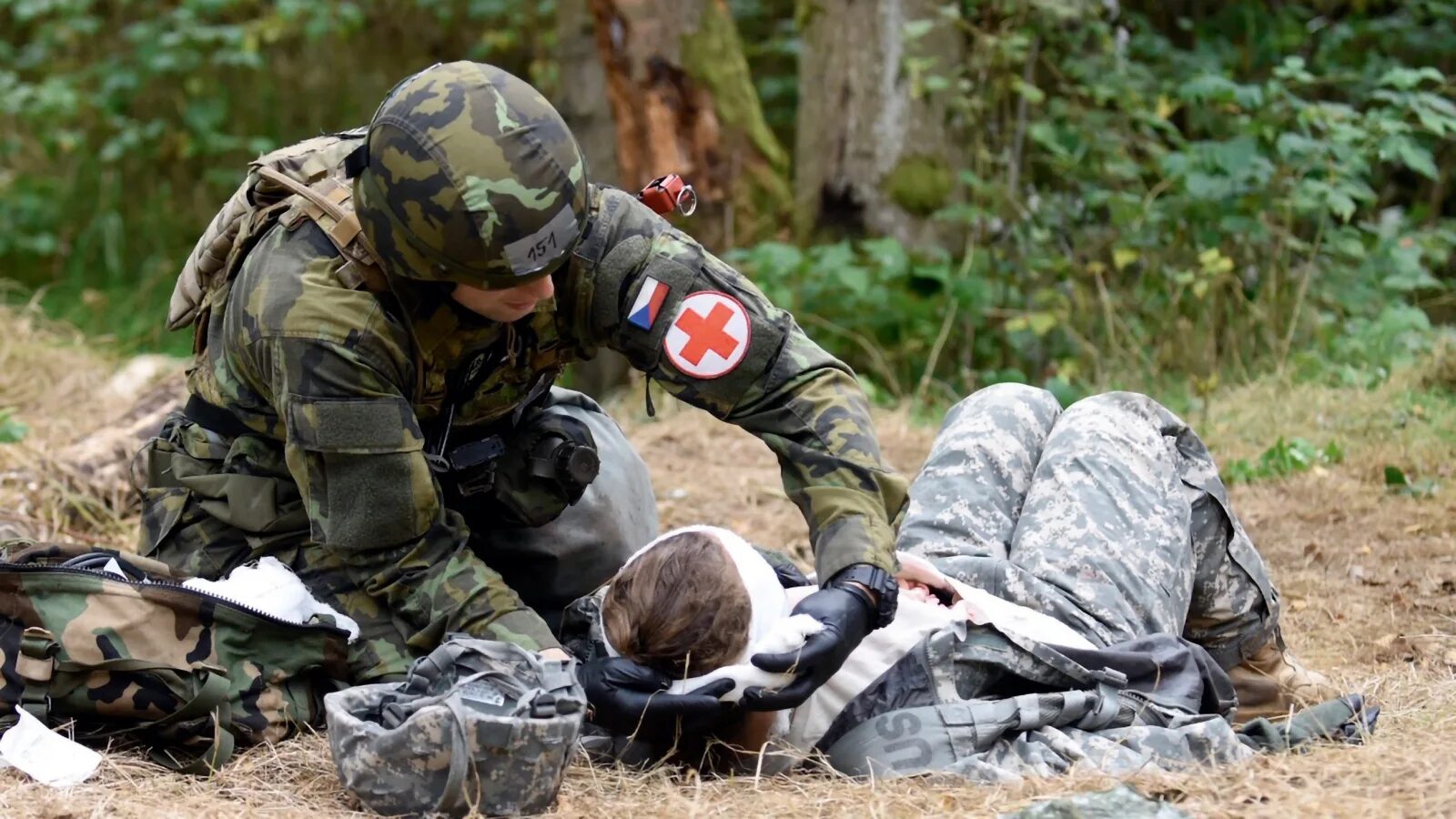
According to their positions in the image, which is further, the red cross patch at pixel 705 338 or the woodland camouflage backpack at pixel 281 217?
the red cross patch at pixel 705 338

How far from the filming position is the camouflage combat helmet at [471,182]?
293 centimetres

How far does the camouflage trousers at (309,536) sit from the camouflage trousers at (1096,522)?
31.3 inches

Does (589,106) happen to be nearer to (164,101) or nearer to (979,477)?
(979,477)

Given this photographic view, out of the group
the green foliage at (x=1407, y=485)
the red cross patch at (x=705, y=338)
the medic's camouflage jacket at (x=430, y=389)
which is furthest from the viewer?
the green foliage at (x=1407, y=485)

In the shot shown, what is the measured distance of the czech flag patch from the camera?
10.7ft

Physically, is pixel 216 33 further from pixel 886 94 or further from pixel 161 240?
pixel 886 94

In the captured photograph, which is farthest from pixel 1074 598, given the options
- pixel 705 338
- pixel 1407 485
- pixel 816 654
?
pixel 1407 485

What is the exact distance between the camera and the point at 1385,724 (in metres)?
3.21

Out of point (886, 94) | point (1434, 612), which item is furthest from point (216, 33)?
point (1434, 612)

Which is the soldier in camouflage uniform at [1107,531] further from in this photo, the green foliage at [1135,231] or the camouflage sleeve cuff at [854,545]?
the green foliage at [1135,231]

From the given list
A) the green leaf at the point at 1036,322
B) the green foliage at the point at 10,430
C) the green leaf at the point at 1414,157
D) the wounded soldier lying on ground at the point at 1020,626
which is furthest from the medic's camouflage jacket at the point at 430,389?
the green leaf at the point at 1414,157

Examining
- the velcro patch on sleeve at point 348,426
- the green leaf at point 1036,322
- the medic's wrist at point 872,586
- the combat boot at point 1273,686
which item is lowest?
the green leaf at point 1036,322

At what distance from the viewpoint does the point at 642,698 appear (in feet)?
9.29

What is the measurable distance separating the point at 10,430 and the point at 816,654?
3725mm
